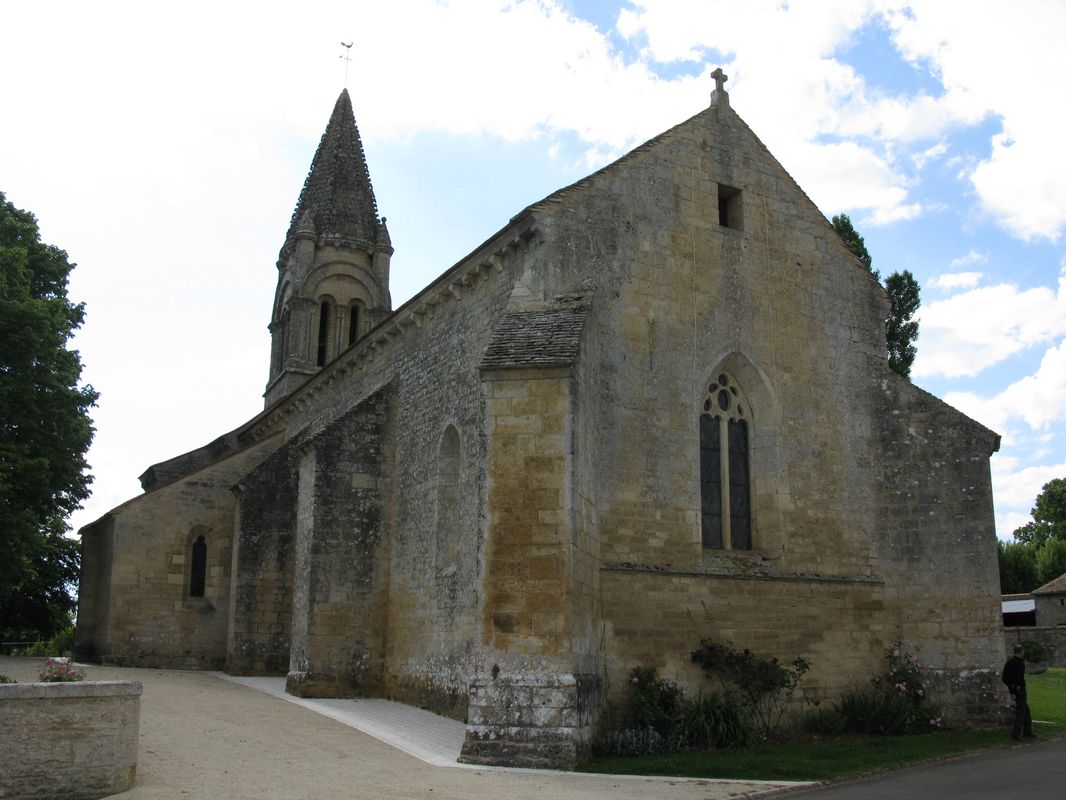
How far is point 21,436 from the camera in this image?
20.1 m

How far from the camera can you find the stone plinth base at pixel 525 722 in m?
10.6

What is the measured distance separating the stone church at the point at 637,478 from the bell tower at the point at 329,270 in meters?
13.6

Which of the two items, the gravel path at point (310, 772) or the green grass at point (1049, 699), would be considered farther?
the green grass at point (1049, 699)

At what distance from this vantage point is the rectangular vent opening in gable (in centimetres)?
1625

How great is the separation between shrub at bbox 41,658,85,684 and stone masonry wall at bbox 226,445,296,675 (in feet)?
34.1

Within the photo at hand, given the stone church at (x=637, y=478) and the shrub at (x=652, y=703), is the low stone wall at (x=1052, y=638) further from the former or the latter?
the shrub at (x=652, y=703)

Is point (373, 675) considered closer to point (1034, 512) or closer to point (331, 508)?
point (331, 508)

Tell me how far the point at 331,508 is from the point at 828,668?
8.95m

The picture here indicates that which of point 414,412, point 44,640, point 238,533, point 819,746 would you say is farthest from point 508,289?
point 44,640

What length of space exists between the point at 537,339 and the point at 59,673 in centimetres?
665

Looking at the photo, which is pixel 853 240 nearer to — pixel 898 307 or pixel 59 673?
pixel 898 307

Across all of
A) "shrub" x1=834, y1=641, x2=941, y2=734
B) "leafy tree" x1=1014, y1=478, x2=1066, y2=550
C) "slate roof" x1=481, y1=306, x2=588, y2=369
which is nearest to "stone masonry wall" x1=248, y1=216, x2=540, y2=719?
"slate roof" x1=481, y1=306, x2=588, y2=369

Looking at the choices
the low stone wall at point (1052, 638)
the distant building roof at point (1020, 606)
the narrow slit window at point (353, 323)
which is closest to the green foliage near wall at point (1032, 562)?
the distant building roof at point (1020, 606)

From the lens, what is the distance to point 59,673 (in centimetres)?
929
